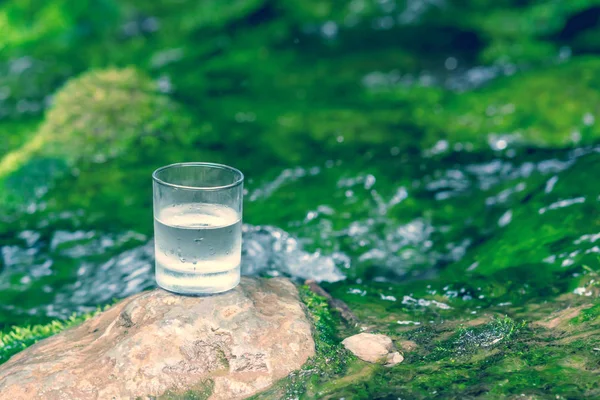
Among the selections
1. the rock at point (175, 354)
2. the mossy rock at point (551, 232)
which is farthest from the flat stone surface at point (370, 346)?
the mossy rock at point (551, 232)

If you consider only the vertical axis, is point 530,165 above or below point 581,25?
below

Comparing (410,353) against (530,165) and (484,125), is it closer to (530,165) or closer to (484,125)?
(530,165)

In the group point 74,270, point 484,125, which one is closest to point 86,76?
point 74,270

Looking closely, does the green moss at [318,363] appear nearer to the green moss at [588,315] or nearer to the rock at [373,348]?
the rock at [373,348]

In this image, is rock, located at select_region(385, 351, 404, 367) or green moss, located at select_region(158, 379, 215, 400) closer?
green moss, located at select_region(158, 379, 215, 400)

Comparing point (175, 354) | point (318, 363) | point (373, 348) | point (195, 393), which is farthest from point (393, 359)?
point (175, 354)

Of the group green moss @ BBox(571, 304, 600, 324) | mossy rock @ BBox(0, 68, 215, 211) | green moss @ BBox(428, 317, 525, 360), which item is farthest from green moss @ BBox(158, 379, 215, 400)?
Answer: mossy rock @ BBox(0, 68, 215, 211)

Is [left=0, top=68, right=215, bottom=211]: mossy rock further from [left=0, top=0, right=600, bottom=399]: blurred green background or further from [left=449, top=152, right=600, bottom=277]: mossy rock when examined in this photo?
[left=449, top=152, right=600, bottom=277]: mossy rock
